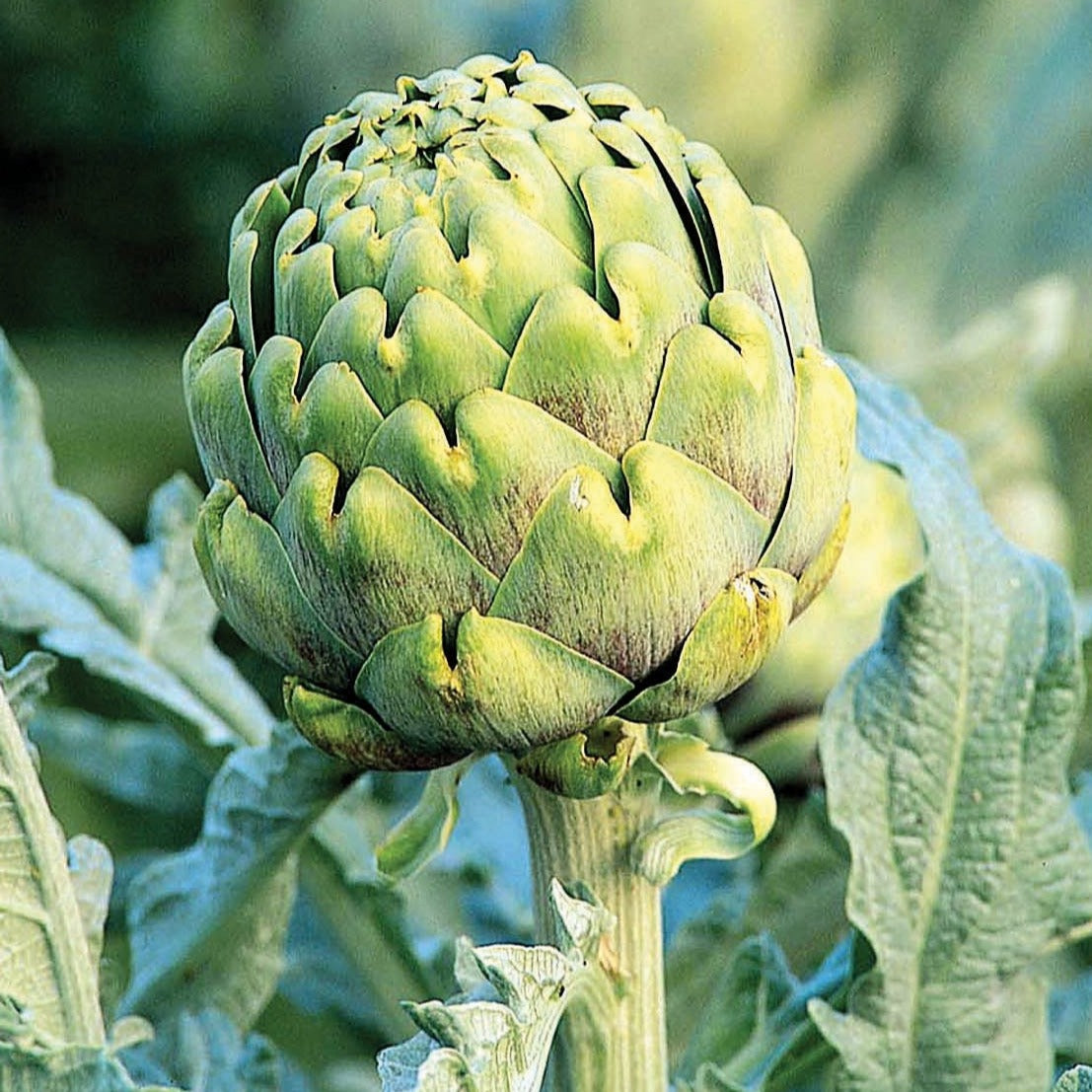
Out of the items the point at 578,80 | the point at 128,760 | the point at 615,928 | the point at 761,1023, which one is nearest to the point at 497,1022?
the point at 615,928

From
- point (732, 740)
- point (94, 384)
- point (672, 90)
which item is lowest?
point (732, 740)

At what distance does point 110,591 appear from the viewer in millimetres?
722

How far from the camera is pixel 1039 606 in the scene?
0.57m

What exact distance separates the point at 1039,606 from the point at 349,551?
227 millimetres

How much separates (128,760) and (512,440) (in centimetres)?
45

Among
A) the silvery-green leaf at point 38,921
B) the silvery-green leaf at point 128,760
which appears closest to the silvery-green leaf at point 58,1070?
the silvery-green leaf at point 38,921

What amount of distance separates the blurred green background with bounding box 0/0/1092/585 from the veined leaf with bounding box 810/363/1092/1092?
915mm

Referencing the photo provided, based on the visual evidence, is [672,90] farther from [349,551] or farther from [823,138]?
[349,551]

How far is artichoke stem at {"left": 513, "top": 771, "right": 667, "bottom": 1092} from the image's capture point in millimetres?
500

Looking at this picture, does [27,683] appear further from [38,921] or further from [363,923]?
[363,923]

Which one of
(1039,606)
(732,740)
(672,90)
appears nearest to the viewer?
(1039,606)

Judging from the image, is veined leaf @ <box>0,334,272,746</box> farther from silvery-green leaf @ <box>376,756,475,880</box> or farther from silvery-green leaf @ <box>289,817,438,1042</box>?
silvery-green leaf @ <box>376,756,475,880</box>

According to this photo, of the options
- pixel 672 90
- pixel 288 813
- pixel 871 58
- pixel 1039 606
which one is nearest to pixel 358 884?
pixel 288 813

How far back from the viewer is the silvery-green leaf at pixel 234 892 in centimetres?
57
